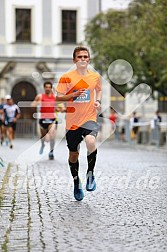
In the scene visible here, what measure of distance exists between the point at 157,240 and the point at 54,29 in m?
36.2

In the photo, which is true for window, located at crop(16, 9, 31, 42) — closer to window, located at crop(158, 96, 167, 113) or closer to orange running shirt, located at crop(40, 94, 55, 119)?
window, located at crop(158, 96, 167, 113)

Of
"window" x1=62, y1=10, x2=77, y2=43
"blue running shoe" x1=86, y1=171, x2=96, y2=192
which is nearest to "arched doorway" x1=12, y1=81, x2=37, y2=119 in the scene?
"window" x1=62, y1=10, x2=77, y2=43

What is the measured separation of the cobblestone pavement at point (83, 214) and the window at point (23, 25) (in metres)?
29.7

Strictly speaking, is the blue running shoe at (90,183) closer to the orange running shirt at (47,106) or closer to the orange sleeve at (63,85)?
the orange sleeve at (63,85)

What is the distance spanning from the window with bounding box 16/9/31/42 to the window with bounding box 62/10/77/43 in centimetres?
208

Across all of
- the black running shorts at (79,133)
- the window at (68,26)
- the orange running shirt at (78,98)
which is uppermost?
the window at (68,26)

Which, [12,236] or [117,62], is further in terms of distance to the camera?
[117,62]

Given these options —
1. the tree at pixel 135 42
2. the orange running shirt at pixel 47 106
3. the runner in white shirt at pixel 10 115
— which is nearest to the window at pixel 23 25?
the tree at pixel 135 42

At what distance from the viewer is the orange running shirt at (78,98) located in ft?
26.8

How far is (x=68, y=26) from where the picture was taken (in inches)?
1657

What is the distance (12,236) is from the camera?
599 cm

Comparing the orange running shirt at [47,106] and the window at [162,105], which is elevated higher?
the orange running shirt at [47,106]

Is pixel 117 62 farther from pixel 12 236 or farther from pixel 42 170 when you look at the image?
pixel 12 236

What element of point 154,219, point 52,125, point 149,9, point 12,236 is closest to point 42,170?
point 52,125
